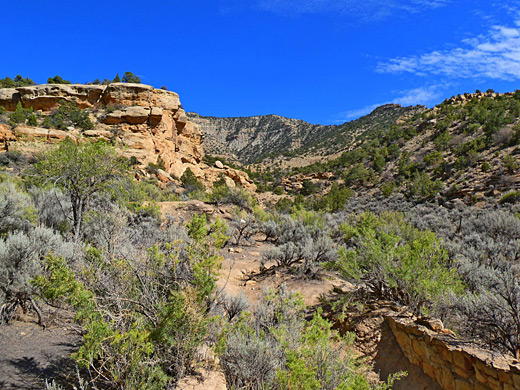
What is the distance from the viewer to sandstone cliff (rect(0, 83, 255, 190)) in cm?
2875

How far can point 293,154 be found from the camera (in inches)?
2265

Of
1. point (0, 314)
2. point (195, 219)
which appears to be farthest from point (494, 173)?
point (0, 314)

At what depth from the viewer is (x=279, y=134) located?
77.9 m

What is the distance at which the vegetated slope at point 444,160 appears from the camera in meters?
20.3

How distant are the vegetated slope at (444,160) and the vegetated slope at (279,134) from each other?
42.0 feet

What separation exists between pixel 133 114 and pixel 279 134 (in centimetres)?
5228

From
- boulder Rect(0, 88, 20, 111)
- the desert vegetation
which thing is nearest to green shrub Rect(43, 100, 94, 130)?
boulder Rect(0, 88, 20, 111)

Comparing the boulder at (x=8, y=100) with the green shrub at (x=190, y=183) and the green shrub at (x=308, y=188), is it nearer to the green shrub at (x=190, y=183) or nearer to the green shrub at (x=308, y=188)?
the green shrub at (x=190, y=183)

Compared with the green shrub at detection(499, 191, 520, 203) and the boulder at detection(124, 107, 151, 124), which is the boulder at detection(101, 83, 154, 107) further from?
the green shrub at detection(499, 191, 520, 203)

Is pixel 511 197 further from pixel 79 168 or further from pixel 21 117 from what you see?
pixel 21 117

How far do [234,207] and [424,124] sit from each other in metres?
31.2

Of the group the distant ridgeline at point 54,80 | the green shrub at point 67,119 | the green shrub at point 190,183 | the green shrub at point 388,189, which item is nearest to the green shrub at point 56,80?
the distant ridgeline at point 54,80

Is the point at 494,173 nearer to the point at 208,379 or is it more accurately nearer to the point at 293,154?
the point at 208,379

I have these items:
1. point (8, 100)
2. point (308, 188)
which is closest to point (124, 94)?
point (8, 100)
